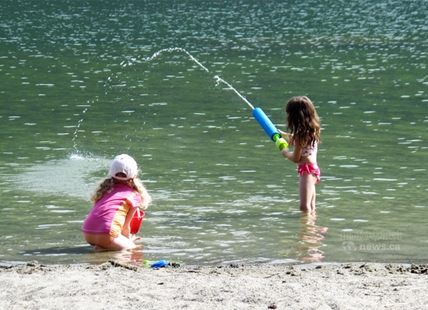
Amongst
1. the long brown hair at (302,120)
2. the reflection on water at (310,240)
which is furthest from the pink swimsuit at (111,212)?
the long brown hair at (302,120)

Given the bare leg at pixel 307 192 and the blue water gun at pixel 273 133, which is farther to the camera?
the bare leg at pixel 307 192

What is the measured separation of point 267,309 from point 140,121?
11.0m

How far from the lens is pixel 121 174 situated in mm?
8328

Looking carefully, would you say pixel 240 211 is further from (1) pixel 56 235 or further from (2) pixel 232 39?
(2) pixel 232 39

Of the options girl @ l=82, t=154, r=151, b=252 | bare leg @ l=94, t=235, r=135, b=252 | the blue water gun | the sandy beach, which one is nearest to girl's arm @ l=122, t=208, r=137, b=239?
girl @ l=82, t=154, r=151, b=252

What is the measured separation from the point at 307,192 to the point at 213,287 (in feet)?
11.3

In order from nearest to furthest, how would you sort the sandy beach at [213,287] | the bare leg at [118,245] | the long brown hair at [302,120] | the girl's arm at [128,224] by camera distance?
1. the sandy beach at [213,287]
2. the bare leg at [118,245]
3. the girl's arm at [128,224]
4. the long brown hair at [302,120]

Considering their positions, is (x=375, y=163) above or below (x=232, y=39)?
below

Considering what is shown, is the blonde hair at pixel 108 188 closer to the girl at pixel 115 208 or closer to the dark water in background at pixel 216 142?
the girl at pixel 115 208

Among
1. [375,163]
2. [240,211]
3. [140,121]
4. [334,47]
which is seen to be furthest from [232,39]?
[240,211]

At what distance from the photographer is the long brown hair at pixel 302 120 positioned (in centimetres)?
925

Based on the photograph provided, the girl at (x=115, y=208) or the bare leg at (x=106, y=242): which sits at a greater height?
the girl at (x=115, y=208)

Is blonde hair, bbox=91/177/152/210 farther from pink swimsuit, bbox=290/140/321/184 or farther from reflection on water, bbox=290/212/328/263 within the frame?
pink swimsuit, bbox=290/140/321/184

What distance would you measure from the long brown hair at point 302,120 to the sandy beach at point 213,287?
2.19 metres
